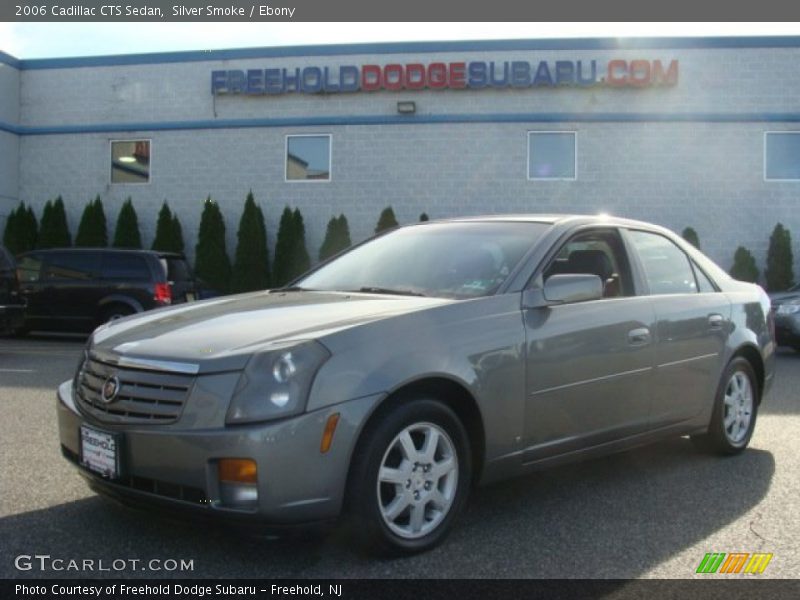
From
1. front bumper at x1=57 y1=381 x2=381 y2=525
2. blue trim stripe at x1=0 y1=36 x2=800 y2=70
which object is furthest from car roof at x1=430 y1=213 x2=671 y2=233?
blue trim stripe at x1=0 y1=36 x2=800 y2=70

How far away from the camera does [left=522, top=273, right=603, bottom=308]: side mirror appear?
171 inches

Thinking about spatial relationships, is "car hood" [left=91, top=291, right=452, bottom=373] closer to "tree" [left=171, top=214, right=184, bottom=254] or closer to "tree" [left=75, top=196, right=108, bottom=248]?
"tree" [left=171, top=214, right=184, bottom=254]

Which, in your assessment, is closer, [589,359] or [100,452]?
[100,452]

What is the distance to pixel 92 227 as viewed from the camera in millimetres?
19469

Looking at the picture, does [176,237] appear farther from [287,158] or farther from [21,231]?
[21,231]

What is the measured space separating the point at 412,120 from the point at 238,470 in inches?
628

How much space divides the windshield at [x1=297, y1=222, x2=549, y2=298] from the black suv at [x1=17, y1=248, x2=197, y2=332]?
8741 millimetres

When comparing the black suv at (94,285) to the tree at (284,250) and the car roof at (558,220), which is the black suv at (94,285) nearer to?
the tree at (284,250)

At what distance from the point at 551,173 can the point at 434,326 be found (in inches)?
593

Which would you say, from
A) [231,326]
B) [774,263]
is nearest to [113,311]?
[231,326]

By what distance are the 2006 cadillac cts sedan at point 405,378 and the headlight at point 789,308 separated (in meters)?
8.22

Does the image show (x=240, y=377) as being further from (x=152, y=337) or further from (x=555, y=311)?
(x=555, y=311)

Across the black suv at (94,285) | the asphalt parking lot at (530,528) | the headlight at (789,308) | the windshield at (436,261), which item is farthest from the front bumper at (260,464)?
the headlight at (789,308)

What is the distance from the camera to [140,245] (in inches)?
771
